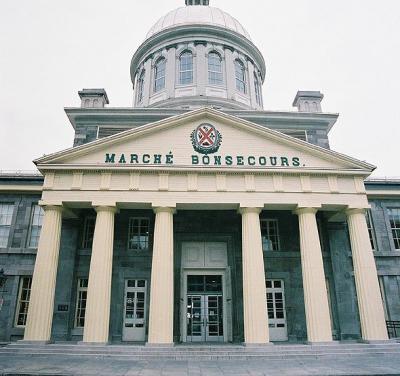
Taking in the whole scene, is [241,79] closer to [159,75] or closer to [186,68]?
[186,68]

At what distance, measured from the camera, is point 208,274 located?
2036cm

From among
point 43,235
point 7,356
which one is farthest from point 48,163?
point 7,356

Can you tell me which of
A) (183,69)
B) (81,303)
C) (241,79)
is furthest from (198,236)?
(241,79)

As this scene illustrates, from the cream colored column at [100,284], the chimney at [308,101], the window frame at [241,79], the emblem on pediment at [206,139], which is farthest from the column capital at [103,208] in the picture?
the window frame at [241,79]

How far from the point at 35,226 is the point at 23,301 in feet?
14.6

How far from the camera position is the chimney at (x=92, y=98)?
1009 inches

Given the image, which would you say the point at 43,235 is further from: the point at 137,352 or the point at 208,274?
the point at 208,274

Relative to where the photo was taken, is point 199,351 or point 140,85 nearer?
point 199,351

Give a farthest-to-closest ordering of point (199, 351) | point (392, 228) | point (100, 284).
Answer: point (392, 228) < point (100, 284) < point (199, 351)

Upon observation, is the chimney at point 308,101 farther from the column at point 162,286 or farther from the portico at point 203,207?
the column at point 162,286

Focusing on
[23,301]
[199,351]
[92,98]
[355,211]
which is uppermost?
[92,98]

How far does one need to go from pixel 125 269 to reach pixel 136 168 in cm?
593

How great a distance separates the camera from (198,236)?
2070 cm

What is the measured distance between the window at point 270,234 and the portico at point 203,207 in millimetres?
1232
